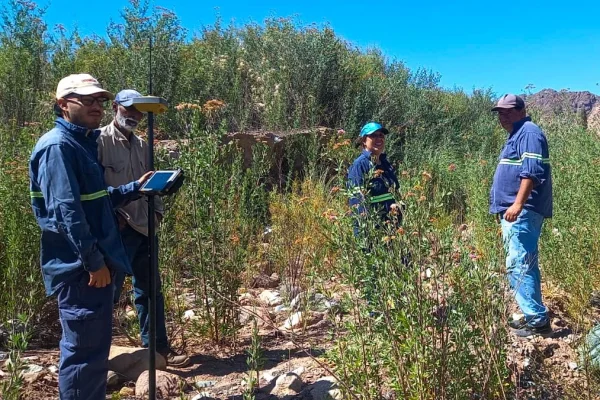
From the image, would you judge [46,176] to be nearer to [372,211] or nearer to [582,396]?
[372,211]

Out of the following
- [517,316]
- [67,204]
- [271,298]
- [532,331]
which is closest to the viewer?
[67,204]

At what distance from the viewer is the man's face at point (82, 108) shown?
264 cm

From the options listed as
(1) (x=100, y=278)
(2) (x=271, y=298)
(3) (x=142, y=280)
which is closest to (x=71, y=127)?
(1) (x=100, y=278)

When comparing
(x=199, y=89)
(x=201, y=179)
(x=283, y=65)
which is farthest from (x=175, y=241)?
(x=283, y=65)

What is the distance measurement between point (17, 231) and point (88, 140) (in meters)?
1.52

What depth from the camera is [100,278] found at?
257cm

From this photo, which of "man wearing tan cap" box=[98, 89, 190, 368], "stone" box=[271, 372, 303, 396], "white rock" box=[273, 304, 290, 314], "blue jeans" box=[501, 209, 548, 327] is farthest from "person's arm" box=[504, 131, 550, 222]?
"man wearing tan cap" box=[98, 89, 190, 368]

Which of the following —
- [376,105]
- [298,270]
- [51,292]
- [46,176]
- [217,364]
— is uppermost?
[376,105]

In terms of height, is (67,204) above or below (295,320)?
above

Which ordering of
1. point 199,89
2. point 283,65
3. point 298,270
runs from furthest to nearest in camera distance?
1. point 283,65
2. point 199,89
3. point 298,270

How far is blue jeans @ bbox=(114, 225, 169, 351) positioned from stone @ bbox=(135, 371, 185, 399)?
1.09 feet

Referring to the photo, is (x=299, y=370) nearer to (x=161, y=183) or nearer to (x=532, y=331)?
(x=161, y=183)

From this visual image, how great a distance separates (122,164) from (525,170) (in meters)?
2.90

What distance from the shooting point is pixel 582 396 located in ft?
9.61
